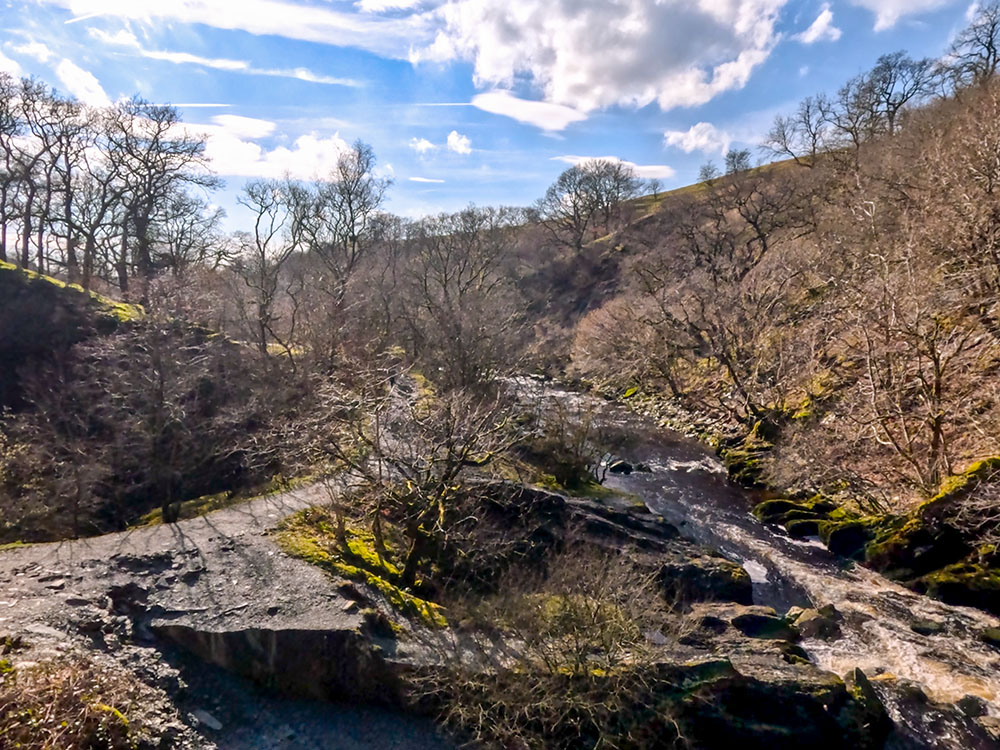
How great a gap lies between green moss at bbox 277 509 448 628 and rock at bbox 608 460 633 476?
37.4 feet

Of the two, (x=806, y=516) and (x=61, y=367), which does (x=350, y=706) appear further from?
(x=61, y=367)

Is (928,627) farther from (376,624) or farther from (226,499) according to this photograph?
(226,499)

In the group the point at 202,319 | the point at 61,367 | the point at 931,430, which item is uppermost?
the point at 202,319

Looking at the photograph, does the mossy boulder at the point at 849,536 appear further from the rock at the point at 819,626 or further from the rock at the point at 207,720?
the rock at the point at 207,720

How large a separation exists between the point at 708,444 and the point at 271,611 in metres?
20.0

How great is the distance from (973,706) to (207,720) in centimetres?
1117

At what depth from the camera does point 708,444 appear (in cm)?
2452

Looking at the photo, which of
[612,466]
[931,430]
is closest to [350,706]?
[612,466]

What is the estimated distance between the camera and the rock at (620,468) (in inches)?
835

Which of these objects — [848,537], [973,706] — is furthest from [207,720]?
[848,537]

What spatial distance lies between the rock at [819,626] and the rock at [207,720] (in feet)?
33.7

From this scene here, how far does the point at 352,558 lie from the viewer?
10711 millimetres

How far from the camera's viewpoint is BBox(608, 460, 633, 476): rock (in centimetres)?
2122

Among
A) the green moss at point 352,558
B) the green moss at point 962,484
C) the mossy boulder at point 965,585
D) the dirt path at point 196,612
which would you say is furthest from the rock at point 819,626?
the dirt path at point 196,612
